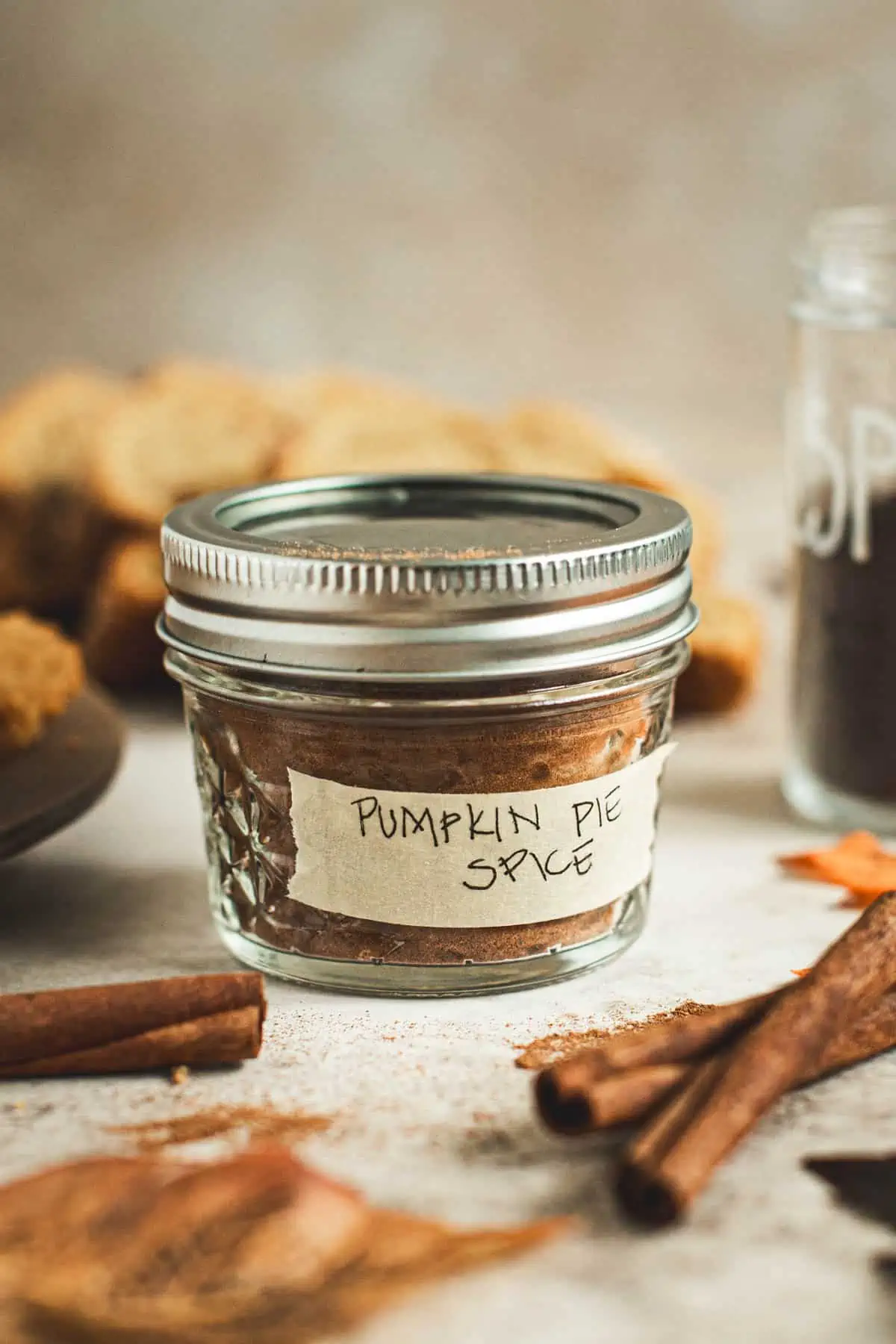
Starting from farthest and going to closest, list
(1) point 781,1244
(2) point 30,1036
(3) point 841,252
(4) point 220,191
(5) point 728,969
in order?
(4) point 220,191, (3) point 841,252, (5) point 728,969, (2) point 30,1036, (1) point 781,1244

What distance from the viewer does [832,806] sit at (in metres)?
1.19

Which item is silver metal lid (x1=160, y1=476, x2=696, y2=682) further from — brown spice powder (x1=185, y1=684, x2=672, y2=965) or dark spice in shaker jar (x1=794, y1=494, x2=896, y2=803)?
dark spice in shaker jar (x1=794, y1=494, x2=896, y2=803)

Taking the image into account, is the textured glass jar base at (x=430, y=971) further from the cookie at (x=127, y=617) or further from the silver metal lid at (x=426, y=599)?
the cookie at (x=127, y=617)

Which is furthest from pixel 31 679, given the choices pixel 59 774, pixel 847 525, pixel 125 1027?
pixel 847 525

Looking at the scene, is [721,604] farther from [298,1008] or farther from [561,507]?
[298,1008]

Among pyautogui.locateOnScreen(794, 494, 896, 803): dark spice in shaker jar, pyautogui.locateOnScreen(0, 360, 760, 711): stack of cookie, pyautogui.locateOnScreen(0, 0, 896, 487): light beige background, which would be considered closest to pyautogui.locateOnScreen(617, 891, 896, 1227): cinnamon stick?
pyautogui.locateOnScreen(794, 494, 896, 803): dark spice in shaker jar

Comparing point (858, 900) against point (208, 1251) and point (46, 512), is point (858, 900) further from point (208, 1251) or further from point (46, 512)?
point (46, 512)

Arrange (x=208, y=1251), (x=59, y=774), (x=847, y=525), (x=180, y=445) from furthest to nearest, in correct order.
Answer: (x=180, y=445) < (x=847, y=525) < (x=59, y=774) < (x=208, y=1251)

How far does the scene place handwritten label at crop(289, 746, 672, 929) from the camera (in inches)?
31.6

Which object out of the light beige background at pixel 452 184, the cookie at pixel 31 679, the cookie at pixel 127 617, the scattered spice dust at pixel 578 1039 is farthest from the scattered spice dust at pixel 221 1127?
the light beige background at pixel 452 184

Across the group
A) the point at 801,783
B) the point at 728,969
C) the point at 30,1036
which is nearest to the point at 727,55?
the point at 801,783

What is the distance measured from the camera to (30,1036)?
78 centimetres

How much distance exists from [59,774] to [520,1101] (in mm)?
396

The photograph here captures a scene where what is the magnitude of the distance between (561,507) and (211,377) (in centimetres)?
76
